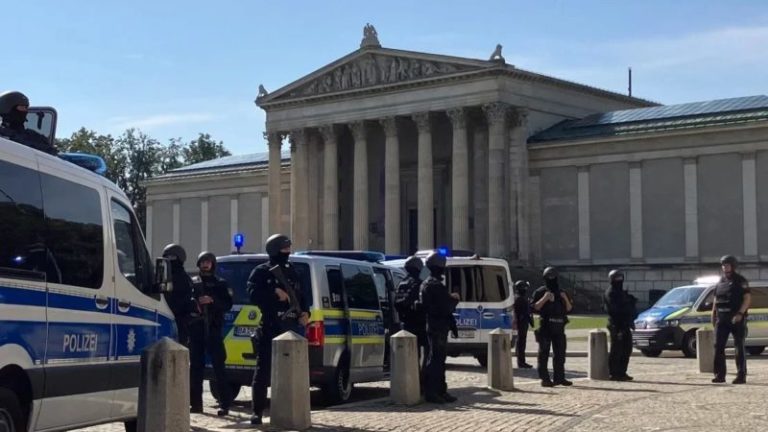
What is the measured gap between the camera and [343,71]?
2667 inches

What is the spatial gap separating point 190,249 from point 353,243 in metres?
14.6

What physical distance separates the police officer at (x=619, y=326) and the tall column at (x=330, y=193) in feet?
159

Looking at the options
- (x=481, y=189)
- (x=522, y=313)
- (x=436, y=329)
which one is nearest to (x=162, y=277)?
(x=436, y=329)

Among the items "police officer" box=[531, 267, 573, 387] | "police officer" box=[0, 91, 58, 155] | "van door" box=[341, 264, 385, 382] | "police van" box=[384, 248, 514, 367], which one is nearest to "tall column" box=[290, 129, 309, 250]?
"police van" box=[384, 248, 514, 367]

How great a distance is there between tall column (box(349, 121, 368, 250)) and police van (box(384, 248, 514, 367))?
4181cm

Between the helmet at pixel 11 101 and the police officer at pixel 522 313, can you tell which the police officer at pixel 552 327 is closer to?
the police officer at pixel 522 313

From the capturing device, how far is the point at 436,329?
49.3ft

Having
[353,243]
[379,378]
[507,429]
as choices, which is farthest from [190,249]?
[507,429]

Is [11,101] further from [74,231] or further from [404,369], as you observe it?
[404,369]

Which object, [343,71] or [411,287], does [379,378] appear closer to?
[411,287]

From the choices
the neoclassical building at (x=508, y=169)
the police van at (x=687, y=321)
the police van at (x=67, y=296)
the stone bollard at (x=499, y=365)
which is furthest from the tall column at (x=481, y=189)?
the police van at (x=67, y=296)

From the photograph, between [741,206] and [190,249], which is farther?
[190,249]

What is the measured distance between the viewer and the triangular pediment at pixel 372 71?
205ft

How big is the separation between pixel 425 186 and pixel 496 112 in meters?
6.01
